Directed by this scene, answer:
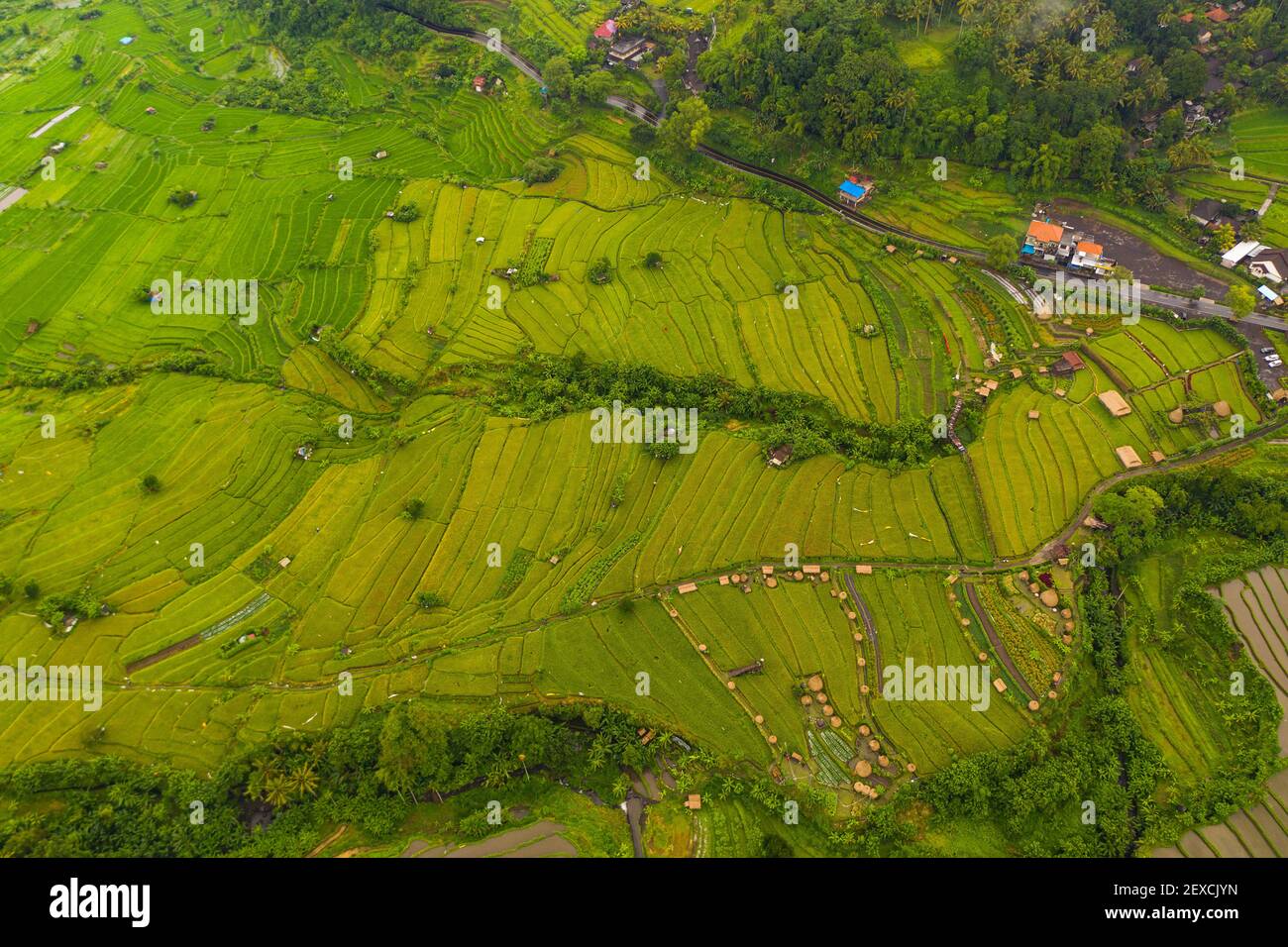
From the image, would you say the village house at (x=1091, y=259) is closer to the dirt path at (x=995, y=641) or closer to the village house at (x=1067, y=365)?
the village house at (x=1067, y=365)

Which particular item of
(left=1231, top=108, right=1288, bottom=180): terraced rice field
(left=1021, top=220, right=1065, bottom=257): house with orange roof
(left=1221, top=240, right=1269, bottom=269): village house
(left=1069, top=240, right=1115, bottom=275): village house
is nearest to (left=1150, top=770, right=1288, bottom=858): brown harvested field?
(left=1069, top=240, right=1115, bottom=275): village house

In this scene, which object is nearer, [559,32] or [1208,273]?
[1208,273]

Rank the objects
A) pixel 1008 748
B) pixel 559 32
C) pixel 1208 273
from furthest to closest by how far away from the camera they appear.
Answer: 1. pixel 559 32
2. pixel 1208 273
3. pixel 1008 748

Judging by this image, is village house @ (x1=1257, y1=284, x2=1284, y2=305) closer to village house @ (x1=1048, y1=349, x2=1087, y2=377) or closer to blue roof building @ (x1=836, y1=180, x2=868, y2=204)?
village house @ (x1=1048, y1=349, x2=1087, y2=377)

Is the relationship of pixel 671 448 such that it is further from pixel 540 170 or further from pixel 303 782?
pixel 540 170

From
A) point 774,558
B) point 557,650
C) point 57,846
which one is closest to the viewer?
point 57,846

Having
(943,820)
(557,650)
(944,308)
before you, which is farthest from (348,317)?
(943,820)
